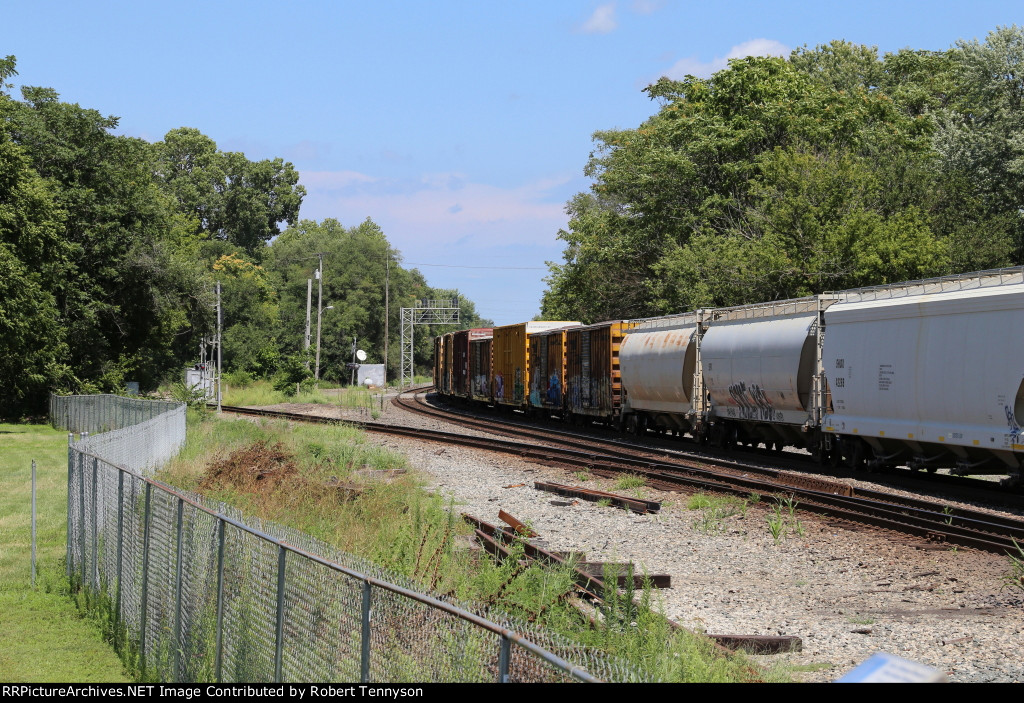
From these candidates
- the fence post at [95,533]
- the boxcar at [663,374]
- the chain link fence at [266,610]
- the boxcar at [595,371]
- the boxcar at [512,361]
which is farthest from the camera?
the boxcar at [512,361]

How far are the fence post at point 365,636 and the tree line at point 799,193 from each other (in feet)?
106

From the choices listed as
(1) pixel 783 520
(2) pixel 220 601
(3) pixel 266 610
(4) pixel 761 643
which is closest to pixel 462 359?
(1) pixel 783 520

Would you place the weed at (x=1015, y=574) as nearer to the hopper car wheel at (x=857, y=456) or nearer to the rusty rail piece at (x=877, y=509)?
the rusty rail piece at (x=877, y=509)

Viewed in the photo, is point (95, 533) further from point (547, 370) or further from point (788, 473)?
point (547, 370)

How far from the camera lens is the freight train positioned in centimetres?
1656

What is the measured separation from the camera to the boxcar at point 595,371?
32812 millimetres

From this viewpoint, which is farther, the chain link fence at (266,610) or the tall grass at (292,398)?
the tall grass at (292,398)

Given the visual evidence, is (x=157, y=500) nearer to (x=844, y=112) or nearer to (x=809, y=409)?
(x=809, y=409)

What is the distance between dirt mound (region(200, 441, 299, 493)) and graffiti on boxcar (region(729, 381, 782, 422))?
36.0ft

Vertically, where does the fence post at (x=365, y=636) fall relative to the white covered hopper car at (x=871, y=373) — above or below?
below

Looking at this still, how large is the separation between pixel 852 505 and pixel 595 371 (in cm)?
1878

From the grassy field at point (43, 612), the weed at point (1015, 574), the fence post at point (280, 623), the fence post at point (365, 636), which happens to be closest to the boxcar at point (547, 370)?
the grassy field at point (43, 612)

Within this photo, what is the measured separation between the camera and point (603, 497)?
1777 centimetres

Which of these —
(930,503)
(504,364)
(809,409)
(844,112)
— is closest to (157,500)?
(930,503)
